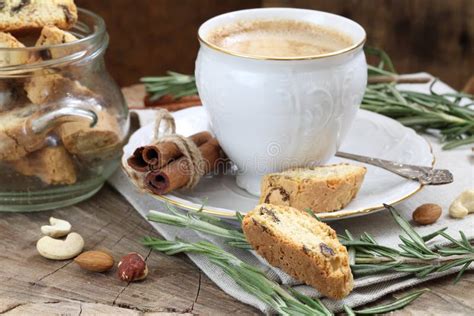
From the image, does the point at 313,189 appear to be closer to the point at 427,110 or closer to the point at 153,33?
the point at 427,110

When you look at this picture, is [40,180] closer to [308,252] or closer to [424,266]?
[308,252]

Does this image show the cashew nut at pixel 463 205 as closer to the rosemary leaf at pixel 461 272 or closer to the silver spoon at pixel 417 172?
the silver spoon at pixel 417 172

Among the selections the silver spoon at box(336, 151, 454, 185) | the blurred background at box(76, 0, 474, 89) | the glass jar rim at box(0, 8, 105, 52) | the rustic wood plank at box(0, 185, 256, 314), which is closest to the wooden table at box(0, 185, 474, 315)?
the rustic wood plank at box(0, 185, 256, 314)

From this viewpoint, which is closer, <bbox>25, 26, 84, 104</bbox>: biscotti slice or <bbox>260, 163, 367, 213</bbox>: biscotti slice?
<bbox>260, 163, 367, 213</bbox>: biscotti slice

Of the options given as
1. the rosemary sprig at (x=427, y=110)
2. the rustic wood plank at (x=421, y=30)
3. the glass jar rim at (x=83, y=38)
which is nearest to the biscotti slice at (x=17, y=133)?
the glass jar rim at (x=83, y=38)

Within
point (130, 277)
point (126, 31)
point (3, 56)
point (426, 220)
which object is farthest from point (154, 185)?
point (126, 31)

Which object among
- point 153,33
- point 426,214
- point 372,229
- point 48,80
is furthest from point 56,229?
point 153,33

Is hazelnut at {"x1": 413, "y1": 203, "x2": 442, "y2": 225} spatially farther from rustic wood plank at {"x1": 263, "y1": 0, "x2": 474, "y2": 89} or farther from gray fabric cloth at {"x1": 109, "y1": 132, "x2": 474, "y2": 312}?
rustic wood plank at {"x1": 263, "y1": 0, "x2": 474, "y2": 89}
